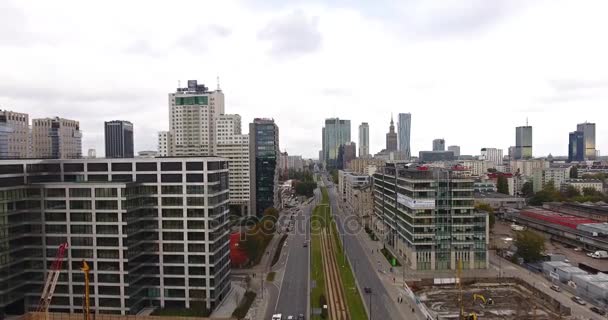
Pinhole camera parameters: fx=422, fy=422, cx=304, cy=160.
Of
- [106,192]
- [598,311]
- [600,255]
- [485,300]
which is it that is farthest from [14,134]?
[600,255]

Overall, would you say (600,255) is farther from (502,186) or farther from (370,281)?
(502,186)

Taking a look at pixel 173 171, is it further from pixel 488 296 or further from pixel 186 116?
pixel 186 116

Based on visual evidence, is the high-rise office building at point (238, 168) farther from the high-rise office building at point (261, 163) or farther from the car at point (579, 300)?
the car at point (579, 300)

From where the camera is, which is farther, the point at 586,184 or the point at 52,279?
the point at 586,184

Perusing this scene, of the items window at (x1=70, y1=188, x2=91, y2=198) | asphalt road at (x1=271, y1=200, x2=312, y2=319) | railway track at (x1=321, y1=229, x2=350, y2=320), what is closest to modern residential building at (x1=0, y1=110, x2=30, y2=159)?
window at (x1=70, y1=188, x2=91, y2=198)

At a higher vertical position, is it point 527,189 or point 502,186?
point 502,186

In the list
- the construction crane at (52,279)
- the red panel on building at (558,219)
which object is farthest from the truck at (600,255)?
the construction crane at (52,279)
